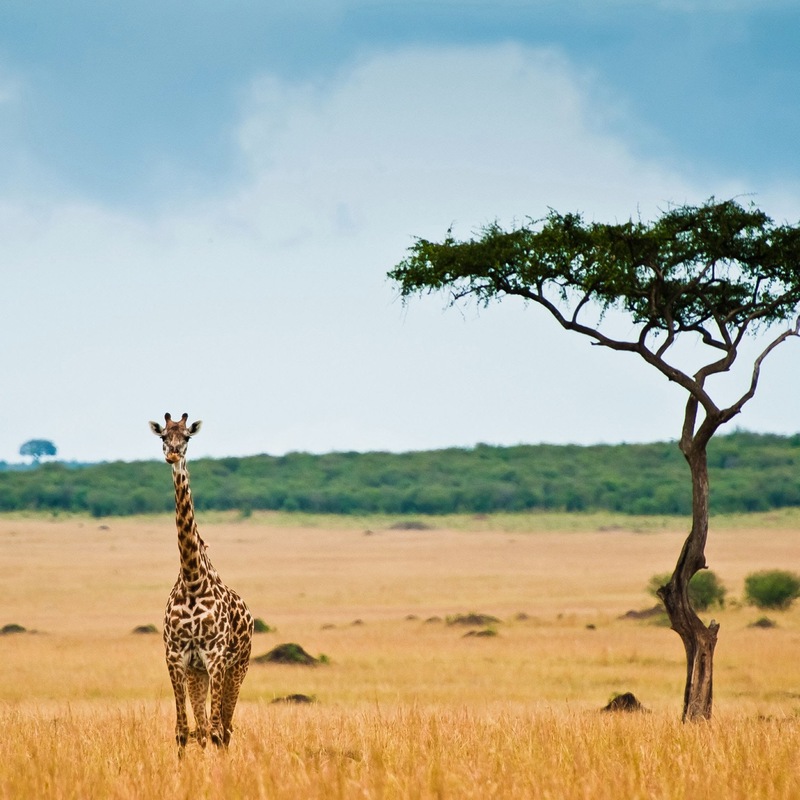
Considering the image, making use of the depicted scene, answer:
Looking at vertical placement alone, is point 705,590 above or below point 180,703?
below

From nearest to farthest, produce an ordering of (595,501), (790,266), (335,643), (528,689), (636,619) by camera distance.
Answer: (790,266)
(528,689)
(335,643)
(636,619)
(595,501)

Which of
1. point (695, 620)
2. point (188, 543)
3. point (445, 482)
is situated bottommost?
point (695, 620)

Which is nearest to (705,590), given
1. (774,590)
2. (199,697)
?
(774,590)

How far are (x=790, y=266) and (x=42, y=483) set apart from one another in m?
107

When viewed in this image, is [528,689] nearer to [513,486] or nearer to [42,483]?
[513,486]

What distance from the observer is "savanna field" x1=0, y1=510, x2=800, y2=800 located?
9.88m

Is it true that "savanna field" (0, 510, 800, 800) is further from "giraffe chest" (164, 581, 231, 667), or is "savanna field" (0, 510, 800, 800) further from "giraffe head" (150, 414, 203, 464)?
"giraffe head" (150, 414, 203, 464)

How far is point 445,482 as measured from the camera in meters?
125

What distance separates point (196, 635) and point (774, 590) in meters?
34.7

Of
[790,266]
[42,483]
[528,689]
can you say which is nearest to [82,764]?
[790,266]

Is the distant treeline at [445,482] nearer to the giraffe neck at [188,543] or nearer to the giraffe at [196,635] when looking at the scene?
the giraffe at [196,635]

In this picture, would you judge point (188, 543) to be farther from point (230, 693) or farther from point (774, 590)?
point (774, 590)

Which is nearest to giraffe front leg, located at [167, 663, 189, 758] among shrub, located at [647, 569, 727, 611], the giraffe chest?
the giraffe chest

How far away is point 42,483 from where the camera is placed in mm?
121062
